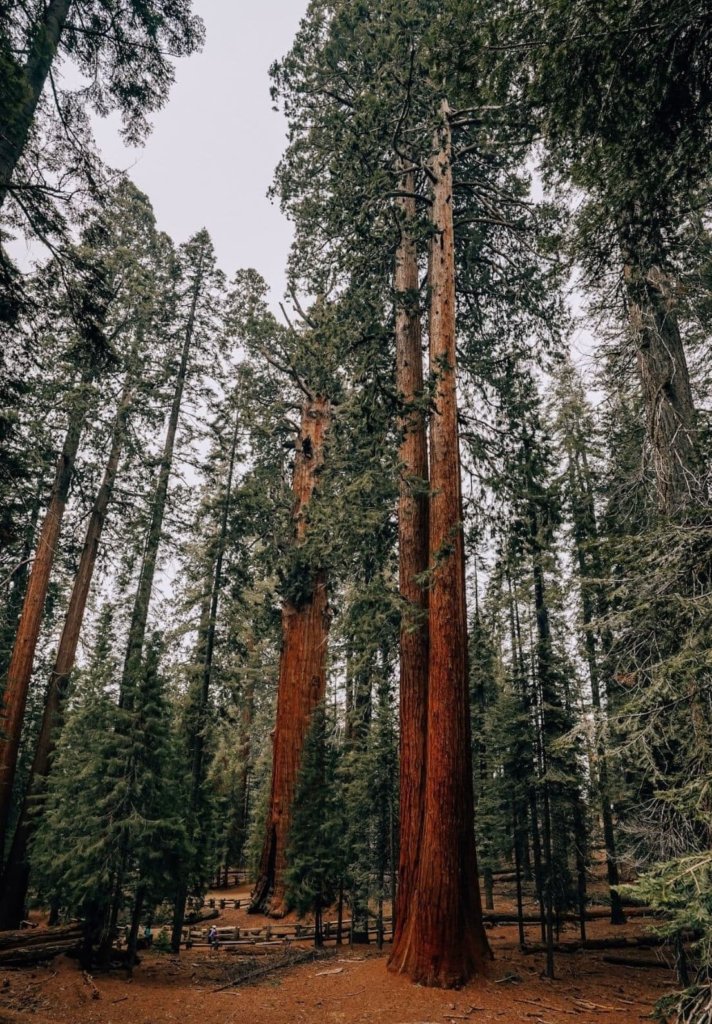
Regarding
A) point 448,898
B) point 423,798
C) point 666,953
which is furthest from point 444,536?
point 666,953

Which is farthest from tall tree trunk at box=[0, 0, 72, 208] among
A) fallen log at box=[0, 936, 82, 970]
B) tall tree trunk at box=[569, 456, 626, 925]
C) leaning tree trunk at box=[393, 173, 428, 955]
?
fallen log at box=[0, 936, 82, 970]

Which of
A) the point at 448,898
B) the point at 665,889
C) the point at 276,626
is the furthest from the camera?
the point at 276,626

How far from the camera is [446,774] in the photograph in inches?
267

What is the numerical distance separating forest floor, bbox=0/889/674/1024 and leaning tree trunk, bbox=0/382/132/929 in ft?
16.9

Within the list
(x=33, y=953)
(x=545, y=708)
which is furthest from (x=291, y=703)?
(x=33, y=953)

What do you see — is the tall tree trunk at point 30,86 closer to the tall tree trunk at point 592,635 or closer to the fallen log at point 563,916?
the tall tree trunk at point 592,635

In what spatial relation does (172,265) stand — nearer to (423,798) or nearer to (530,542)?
(530,542)

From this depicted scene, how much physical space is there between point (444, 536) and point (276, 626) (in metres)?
10.5

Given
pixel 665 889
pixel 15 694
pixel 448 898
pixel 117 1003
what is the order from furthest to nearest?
pixel 15 694 → pixel 117 1003 → pixel 448 898 → pixel 665 889

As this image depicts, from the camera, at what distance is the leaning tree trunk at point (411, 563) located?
289 inches

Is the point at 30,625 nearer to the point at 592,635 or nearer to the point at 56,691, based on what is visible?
the point at 56,691

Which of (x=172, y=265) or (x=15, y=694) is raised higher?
(x=172, y=265)

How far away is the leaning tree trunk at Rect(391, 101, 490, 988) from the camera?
6.37 meters

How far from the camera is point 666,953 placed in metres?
10.2
